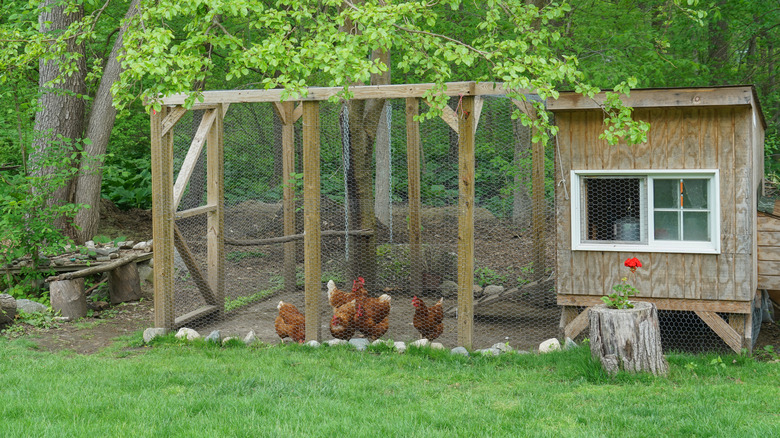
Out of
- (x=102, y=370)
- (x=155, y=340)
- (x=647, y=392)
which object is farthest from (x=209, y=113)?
(x=647, y=392)

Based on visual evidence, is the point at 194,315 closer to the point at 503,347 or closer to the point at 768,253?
the point at 503,347

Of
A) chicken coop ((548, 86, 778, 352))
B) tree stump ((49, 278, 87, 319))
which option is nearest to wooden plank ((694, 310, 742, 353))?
chicken coop ((548, 86, 778, 352))

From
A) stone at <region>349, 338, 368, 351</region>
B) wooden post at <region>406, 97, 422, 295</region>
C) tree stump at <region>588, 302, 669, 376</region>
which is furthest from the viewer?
wooden post at <region>406, 97, 422, 295</region>

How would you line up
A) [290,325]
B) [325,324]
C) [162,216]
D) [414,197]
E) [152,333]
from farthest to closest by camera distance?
[414,197] < [325,324] < [162,216] < [152,333] < [290,325]

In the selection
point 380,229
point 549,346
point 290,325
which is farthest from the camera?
point 380,229

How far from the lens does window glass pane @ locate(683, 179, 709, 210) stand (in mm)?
6133

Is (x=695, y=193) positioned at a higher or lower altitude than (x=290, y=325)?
higher

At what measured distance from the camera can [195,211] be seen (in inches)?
301

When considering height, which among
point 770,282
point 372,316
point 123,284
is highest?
point 770,282

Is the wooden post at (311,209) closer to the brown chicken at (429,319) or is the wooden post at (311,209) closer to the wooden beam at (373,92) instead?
the wooden beam at (373,92)

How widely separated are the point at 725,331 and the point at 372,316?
3.16m

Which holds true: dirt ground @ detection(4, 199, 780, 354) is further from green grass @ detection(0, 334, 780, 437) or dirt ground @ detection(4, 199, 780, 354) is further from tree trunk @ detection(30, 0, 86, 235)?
tree trunk @ detection(30, 0, 86, 235)

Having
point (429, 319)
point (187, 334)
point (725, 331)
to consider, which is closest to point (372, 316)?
point (429, 319)

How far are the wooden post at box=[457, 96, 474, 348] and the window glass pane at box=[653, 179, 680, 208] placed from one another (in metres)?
1.64
